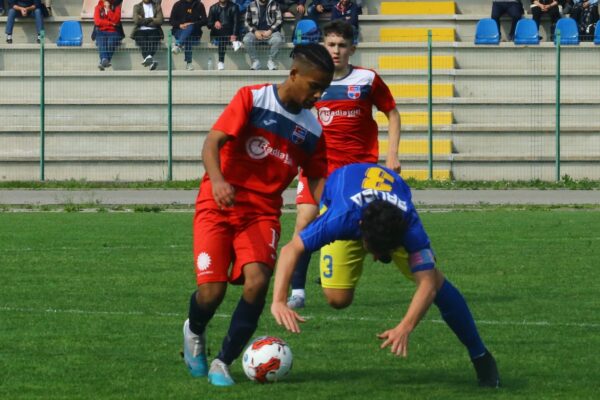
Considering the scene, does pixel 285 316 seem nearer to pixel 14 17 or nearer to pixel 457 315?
pixel 457 315

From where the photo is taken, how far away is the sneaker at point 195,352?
7.77m

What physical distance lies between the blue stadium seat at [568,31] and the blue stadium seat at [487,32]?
1285 millimetres

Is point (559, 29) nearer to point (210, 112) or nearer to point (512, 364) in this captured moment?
point (210, 112)

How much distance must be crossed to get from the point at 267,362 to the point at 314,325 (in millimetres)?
2199

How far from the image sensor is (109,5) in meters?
27.7

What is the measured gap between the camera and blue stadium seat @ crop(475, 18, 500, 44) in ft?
91.7

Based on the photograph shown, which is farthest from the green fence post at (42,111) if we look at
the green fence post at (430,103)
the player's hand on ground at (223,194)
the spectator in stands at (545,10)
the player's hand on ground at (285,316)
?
the player's hand on ground at (285,316)

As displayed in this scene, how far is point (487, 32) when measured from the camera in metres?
28.0

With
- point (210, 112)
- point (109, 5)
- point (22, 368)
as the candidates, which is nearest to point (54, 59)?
point (109, 5)

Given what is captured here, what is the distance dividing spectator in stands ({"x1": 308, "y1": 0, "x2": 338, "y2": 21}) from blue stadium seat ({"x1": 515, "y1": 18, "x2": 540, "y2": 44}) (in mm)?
3930

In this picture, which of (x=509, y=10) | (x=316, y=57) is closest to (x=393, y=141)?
(x=316, y=57)

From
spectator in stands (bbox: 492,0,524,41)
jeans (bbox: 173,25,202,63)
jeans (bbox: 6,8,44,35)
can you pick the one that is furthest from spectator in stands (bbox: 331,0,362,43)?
jeans (bbox: 6,8,44,35)

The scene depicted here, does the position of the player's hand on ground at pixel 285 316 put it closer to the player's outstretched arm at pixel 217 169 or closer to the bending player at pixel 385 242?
the bending player at pixel 385 242

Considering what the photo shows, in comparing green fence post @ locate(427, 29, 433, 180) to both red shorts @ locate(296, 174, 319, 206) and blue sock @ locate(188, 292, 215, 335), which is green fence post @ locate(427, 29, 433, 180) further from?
blue sock @ locate(188, 292, 215, 335)
